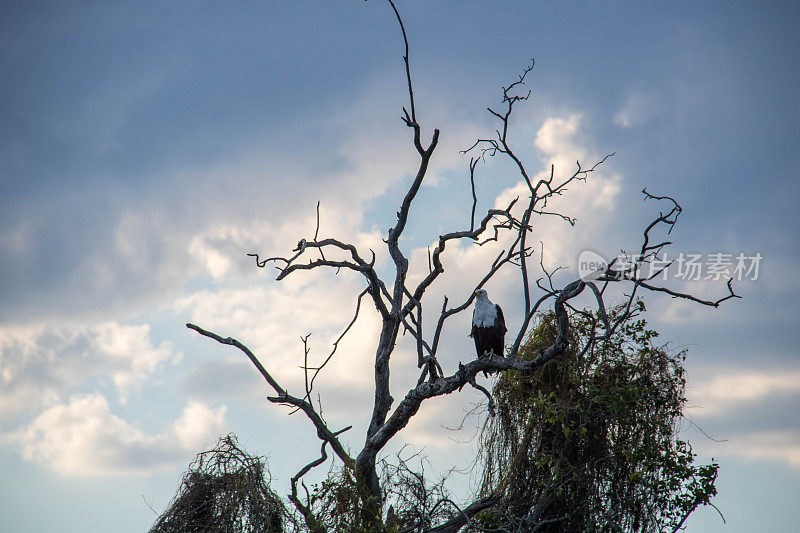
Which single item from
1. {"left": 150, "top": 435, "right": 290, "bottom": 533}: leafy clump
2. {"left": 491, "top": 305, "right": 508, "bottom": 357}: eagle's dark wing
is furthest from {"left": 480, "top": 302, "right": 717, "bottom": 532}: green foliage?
{"left": 150, "top": 435, "right": 290, "bottom": 533}: leafy clump

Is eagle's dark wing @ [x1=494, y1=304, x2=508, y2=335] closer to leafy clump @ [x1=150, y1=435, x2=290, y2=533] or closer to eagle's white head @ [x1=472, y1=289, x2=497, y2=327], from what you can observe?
eagle's white head @ [x1=472, y1=289, x2=497, y2=327]

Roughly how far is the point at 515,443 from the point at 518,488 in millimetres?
572

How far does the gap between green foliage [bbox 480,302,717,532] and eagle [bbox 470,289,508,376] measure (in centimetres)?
75

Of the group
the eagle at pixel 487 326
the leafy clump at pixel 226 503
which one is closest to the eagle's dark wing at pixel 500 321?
the eagle at pixel 487 326

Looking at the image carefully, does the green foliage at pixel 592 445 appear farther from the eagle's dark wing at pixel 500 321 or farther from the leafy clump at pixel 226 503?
the leafy clump at pixel 226 503

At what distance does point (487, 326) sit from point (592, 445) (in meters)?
2.14

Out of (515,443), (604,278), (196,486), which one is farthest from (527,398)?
(196,486)

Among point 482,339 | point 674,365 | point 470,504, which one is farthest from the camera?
point 482,339

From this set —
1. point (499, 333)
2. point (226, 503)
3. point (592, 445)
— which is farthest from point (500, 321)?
point (226, 503)

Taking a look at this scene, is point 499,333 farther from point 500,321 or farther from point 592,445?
point 592,445

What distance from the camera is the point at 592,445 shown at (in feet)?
29.5

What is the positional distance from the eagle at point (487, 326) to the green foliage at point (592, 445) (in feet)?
2.46

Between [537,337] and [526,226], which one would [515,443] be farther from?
[526,226]

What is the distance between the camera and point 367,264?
9.23 meters
